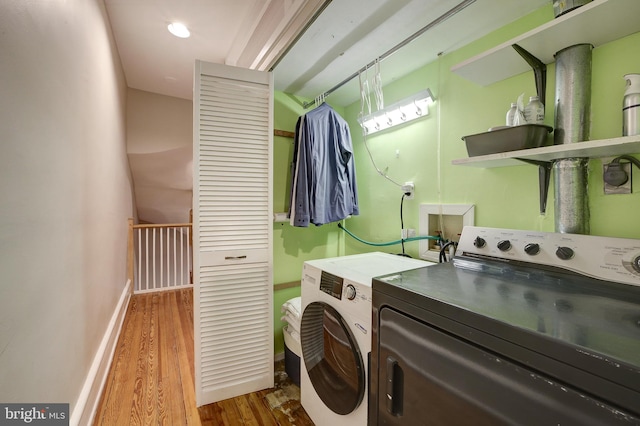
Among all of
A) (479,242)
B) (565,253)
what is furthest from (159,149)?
(565,253)

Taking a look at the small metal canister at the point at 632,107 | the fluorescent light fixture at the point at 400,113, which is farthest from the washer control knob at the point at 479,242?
the fluorescent light fixture at the point at 400,113

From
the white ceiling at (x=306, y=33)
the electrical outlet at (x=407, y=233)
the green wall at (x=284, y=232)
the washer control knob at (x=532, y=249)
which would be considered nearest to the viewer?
the washer control knob at (x=532, y=249)

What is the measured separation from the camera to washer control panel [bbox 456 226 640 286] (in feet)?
2.80

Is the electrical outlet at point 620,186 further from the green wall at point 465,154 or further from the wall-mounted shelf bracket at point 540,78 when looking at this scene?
the wall-mounted shelf bracket at point 540,78

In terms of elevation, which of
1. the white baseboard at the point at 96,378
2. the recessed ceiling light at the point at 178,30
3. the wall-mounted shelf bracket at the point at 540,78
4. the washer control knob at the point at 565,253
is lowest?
the white baseboard at the point at 96,378

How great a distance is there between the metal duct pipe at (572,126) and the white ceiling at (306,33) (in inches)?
14.6

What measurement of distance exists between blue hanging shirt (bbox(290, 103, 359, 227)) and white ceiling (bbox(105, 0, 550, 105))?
1.18 ft

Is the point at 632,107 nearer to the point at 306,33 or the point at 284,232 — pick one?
the point at 306,33

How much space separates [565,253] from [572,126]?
509mm

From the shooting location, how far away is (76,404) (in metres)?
1.29

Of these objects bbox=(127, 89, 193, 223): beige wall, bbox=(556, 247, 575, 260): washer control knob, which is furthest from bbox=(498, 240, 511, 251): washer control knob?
bbox=(127, 89, 193, 223): beige wall

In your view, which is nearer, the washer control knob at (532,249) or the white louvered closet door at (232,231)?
the washer control knob at (532,249)

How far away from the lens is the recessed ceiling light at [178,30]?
1.96 meters

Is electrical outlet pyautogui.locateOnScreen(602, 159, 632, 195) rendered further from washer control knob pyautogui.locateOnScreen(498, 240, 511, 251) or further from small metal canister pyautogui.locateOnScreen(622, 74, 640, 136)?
washer control knob pyautogui.locateOnScreen(498, 240, 511, 251)
